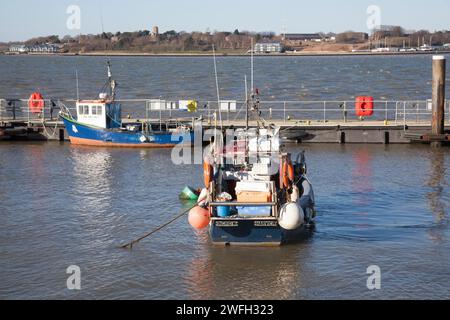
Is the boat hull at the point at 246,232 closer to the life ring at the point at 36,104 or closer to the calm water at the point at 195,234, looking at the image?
the calm water at the point at 195,234

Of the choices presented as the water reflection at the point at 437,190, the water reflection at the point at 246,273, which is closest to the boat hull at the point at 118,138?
the water reflection at the point at 437,190

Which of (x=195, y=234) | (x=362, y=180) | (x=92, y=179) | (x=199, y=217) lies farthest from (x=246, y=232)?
(x=92, y=179)

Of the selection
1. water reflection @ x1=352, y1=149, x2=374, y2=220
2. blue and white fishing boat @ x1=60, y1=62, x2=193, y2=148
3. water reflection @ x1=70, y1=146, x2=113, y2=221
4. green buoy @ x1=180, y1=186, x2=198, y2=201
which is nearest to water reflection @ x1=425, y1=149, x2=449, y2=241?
water reflection @ x1=352, y1=149, x2=374, y2=220

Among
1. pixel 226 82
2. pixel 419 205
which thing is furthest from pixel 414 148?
pixel 226 82

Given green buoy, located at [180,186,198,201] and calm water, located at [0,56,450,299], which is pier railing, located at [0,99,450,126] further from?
green buoy, located at [180,186,198,201]

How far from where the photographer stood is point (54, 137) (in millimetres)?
43719

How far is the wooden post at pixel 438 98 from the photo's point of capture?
1547 inches

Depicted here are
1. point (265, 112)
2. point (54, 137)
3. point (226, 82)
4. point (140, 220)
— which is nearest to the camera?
point (140, 220)

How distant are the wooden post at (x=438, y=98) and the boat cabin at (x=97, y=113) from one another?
16438mm

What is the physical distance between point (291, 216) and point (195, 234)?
13.8 ft

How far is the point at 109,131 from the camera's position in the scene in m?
40.8

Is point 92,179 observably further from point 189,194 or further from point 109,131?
point 109,131
